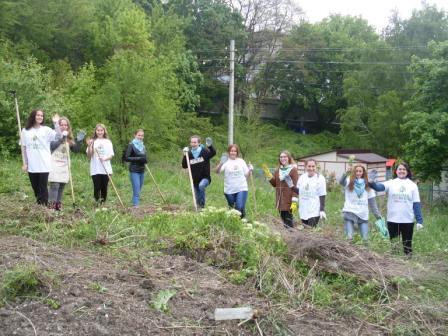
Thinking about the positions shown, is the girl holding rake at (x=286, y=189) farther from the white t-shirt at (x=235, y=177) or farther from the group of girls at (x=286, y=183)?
the white t-shirt at (x=235, y=177)

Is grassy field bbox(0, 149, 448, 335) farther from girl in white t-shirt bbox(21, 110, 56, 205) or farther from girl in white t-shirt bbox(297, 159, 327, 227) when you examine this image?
girl in white t-shirt bbox(297, 159, 327, 227)

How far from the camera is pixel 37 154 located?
8.09m

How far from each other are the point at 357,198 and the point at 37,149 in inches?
183

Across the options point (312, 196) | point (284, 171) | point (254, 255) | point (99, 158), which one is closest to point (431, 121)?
point (284, 171)

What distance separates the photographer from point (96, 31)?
105 ft

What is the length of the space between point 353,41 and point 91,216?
158 feet

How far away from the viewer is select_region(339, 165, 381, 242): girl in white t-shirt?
25.8 feet

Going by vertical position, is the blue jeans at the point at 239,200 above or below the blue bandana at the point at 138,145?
below

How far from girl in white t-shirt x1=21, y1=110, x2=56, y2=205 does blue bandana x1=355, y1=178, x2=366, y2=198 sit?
14.6 feet

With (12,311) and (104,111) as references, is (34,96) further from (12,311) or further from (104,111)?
(12,311)

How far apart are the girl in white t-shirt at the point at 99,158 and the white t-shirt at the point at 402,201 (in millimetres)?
4599

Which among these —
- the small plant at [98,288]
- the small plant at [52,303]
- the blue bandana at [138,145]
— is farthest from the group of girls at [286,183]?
the small plant at [52,303]

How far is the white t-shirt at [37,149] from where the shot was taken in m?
8.10

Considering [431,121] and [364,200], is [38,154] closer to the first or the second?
[364,200]
